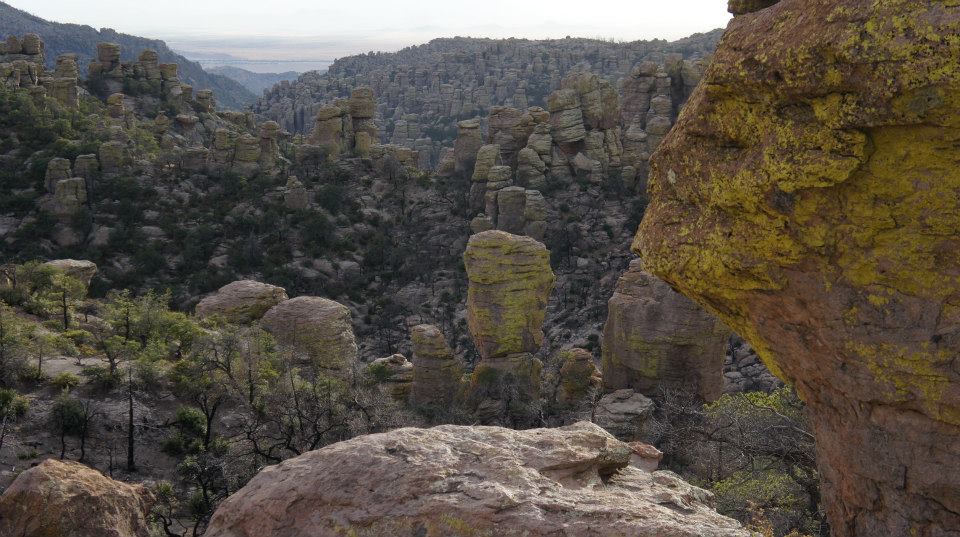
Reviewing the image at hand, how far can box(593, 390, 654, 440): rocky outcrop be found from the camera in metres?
19.2

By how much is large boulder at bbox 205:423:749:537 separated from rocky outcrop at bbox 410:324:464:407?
16.4 meters

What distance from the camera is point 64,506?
275 inches

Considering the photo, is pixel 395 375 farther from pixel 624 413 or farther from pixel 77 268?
pixel 77 268

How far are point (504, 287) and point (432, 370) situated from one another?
332cm

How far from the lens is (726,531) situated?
4348 millimetres

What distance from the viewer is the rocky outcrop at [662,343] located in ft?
65.9

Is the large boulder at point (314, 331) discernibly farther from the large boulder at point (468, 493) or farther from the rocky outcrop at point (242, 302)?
the large boulder at point (468, 493)

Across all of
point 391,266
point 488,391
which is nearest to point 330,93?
point 391,266

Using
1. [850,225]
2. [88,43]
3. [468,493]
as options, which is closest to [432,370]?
[468,493]

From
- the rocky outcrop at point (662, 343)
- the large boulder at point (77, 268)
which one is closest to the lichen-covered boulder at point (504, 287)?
the rocky outcrop at point (662, 343)

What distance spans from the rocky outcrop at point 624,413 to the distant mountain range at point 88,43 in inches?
3942

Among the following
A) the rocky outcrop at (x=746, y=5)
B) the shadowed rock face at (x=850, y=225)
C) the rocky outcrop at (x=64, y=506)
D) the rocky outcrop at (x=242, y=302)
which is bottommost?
the rocky outcrop at (x=242, y=302)

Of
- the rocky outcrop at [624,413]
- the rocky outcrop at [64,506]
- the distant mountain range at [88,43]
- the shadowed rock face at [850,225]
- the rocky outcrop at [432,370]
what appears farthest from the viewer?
the distant mountain range at [88,43]

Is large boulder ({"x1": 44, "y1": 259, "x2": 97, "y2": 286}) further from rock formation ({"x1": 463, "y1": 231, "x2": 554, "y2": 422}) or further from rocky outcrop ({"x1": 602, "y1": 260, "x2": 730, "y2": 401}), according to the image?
rocky outcrop ({"x1": 602, "y1": 260, "x2": 730, "y2": 401})
